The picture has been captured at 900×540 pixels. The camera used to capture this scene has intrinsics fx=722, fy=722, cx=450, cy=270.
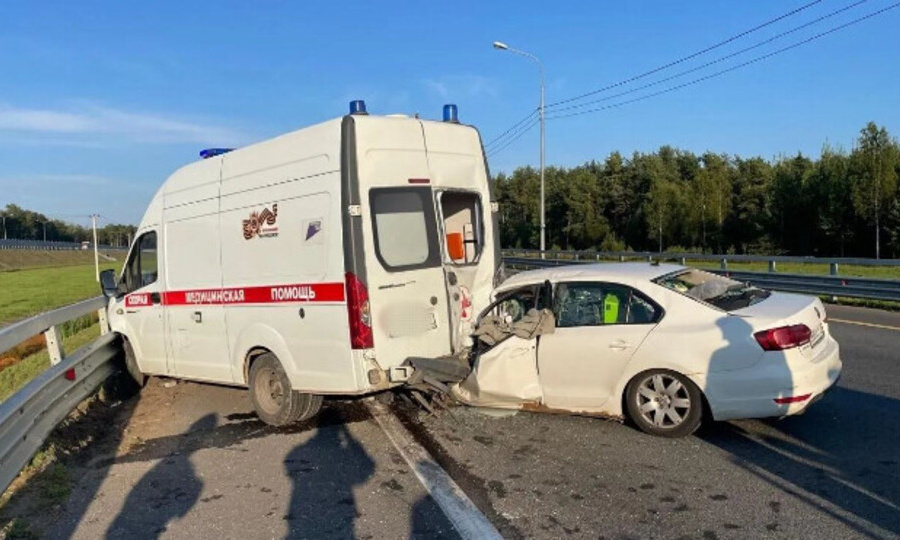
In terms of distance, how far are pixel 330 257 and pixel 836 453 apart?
13.3 ft

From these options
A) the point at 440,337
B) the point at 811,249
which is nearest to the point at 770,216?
the point at 811,249

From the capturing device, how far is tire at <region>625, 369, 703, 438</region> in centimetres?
545

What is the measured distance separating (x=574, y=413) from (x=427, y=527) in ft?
7.29

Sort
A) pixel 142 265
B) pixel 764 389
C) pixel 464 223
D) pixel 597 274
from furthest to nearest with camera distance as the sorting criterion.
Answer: pixel 142 265
pixel 464 223
pixel 597 274
pixel 764 389

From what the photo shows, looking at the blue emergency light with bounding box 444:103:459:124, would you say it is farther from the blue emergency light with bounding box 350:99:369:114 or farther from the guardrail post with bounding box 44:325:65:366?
the guardrail post with bounding box 44:325:65:366

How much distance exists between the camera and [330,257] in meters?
5.99

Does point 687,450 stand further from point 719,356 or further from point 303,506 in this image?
point 303,506

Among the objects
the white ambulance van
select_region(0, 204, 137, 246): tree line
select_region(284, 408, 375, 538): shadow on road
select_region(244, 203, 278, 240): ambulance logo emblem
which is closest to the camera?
select_region(284, 408, 375, 538): shadow on road

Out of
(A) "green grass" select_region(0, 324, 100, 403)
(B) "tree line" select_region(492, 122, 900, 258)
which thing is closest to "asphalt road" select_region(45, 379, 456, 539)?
(A) "green grass" select_region(0, 324, 100, 403)

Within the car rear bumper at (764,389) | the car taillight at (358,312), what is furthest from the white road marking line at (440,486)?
the car rear bumper at (764,389)

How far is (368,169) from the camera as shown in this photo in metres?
6.04

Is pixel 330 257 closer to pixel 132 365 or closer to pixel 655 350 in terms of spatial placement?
pixel 655 350

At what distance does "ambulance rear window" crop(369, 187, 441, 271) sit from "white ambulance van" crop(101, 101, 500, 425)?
12mm

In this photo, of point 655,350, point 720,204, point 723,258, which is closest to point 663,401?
point 655,350
